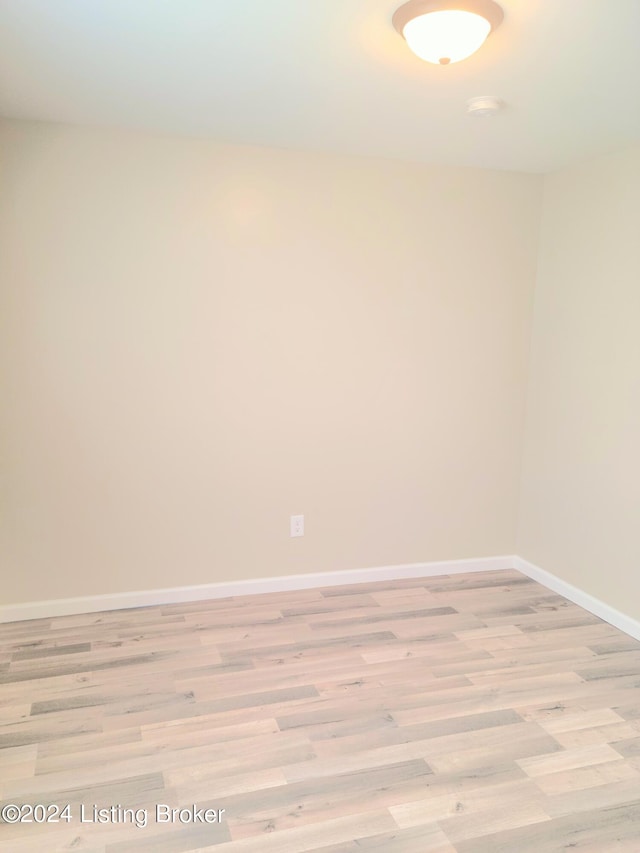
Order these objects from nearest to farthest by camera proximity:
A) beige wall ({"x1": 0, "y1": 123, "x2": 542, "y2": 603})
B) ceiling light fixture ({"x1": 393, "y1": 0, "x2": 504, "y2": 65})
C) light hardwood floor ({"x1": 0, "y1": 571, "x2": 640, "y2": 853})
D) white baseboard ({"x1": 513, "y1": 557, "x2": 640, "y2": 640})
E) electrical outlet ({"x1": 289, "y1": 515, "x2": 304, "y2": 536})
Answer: ceiling light fixture ({"x1": 393, "y1": 0, "x2": 504, "y2": 65}) → light hardwood floor ({"x1": 0, "y1": 571, "x2": 640, "y2": 853}) → beige wall ({"x1": 0, "y1": 123, "x2": 542, "y2": 603}) → white baseboard ({"x1": 513, "y1": 557, "x2": 640, "y2": 640}) → electrical outlet ({"x1": 289, "y1": 515, "x2": 304, "y2": 536})

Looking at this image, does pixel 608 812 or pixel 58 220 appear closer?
pixel 608 812

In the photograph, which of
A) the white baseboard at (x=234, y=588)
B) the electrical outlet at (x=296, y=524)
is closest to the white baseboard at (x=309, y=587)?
the white baseboard at (x=234, y=588)

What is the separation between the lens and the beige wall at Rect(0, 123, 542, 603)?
10.2ft

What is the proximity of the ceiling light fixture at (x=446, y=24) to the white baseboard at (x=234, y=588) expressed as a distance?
2.59 metres

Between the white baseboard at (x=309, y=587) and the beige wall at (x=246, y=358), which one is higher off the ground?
the beige wall at (x=246, y=358)

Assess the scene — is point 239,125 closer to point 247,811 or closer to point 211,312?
point 211,312

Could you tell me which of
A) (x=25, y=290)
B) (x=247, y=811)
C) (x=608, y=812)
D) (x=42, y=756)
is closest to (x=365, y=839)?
(x=247, y=811)

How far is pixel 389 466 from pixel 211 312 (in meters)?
1.27

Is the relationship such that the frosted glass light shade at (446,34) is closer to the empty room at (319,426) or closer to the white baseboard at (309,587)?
the empty room at (319,426)

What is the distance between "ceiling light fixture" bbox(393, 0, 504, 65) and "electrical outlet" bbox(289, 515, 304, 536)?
2.30 meters

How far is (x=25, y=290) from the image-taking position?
3.04m

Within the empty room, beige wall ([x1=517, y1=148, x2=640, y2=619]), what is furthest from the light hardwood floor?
beige wall ([x1=517, y1=148, x2=640, y2=619])

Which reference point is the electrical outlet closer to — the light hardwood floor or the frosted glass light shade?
the light hardwood floor

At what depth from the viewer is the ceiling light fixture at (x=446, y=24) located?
5.91ft
